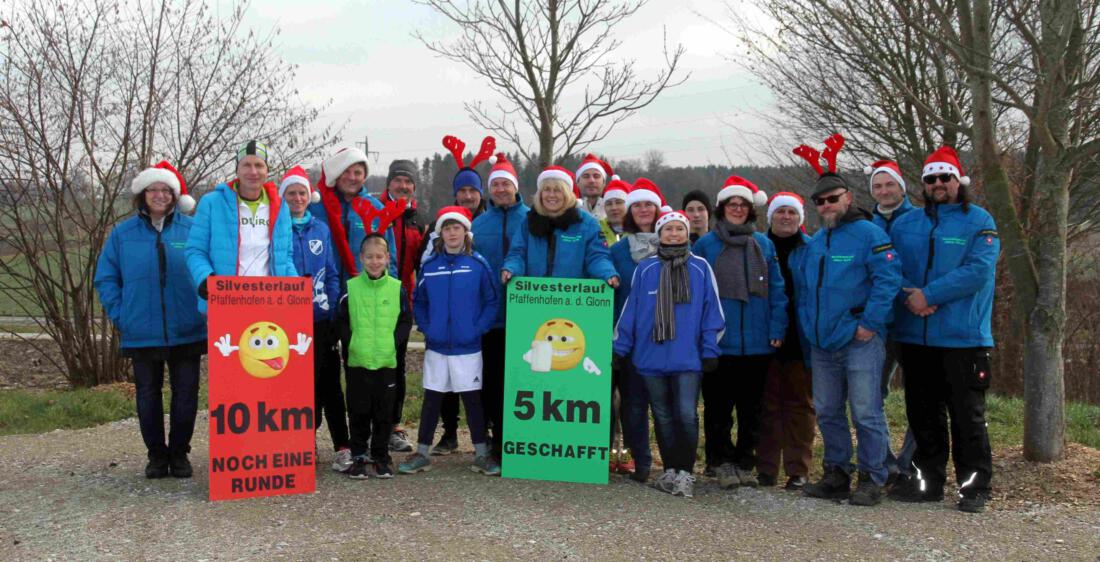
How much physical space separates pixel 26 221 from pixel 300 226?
6.48m

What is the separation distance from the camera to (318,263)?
20.7ft

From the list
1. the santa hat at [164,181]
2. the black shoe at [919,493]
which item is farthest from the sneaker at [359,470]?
the black shoe at [919,493]

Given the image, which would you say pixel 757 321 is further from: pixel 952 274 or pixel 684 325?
pixel 952 274

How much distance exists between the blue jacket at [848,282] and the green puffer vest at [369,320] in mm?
2784

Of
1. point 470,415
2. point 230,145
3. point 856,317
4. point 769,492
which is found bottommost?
point 769,492

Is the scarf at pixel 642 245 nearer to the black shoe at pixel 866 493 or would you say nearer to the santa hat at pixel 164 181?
the black shoe at pixel 866 493

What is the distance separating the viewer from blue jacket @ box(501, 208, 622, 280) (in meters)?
6.27

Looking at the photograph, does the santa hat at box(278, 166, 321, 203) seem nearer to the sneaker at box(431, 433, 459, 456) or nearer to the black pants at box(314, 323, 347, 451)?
the black pants at box(314, 323, 347, 451)

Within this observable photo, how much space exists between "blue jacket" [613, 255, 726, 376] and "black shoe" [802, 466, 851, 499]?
1097mm

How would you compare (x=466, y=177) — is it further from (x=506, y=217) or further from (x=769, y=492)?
(x=769, y=492)

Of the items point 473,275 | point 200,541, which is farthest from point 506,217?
point 200,541

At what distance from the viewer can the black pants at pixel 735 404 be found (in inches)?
242

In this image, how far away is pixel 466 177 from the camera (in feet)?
23.7

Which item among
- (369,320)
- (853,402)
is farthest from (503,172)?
(853,402)
